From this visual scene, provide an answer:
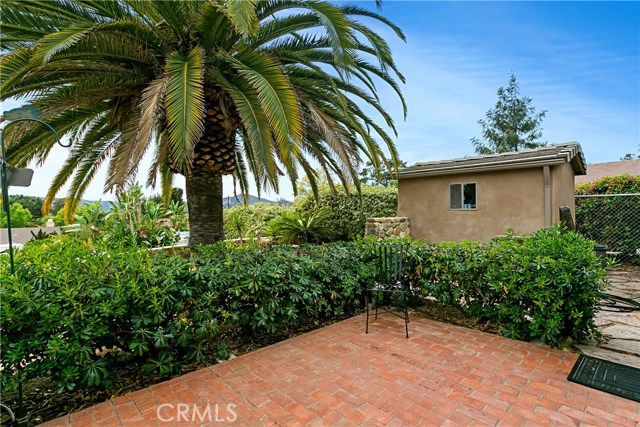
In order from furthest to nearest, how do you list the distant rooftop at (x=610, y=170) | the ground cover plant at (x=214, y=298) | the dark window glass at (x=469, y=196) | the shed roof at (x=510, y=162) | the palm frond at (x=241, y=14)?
the distant rooftop at (x=610, y=170), the dark window glass at (x=469, y=196), the shed roof at (x=510, y=162), the palm frond at (x=241, y=14), the ground cover plant at (x=214, y=298)

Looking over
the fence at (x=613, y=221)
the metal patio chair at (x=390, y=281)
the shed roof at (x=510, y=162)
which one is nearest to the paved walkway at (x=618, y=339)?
the metal patio chair at (x=390, y=281)

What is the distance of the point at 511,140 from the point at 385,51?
838 inches

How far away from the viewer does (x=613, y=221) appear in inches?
371

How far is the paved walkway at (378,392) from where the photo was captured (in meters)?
2.52

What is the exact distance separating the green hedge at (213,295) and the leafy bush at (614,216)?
23.5ft

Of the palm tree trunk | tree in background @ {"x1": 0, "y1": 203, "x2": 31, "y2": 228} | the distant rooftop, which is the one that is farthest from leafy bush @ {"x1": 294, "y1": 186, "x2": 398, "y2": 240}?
tree in background @ {"x1": 0, "y1": 203, "x2": 31, "y2": 228}

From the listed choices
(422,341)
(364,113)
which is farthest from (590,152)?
(422,341)

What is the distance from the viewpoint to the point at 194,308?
132 inches

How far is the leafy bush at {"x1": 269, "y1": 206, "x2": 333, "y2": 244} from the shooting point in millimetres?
10789

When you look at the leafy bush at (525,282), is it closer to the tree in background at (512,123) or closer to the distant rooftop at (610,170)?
the distant rooftop at (610,170)

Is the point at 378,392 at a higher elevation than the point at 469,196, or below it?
below

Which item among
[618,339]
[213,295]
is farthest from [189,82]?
[618,339]

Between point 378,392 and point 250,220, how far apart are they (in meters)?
11.9

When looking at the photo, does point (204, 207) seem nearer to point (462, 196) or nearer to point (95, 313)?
point (95, 313)
